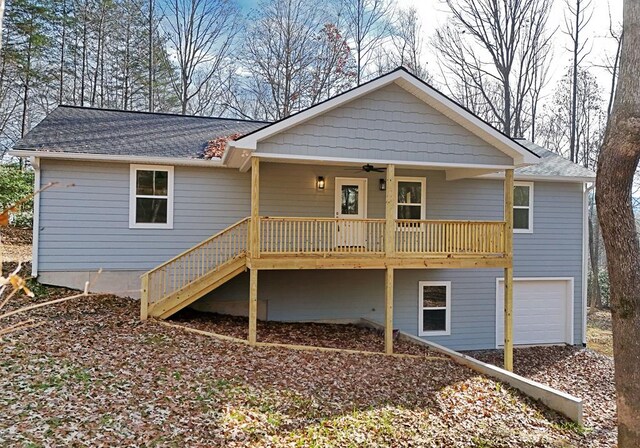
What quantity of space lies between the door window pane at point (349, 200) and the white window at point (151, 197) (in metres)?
4.53

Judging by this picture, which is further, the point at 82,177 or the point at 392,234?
the point at 82,177

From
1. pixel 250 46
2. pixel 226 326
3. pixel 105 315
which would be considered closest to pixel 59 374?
pixel 105 315

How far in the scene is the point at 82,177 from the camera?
10.4 m

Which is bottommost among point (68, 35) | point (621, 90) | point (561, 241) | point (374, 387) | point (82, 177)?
point (374, 387)

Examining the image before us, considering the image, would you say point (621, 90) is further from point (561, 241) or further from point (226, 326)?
point (226, 326)

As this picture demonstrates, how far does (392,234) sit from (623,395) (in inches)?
190

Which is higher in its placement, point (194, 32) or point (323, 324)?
point (194, 32)

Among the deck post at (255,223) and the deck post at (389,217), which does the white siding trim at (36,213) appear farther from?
the deck post at (389,217)

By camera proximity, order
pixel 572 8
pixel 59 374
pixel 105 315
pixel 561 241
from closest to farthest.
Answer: pixel 59 374 → pixel 105 315 → pixel 561 241 → pixel 572 8

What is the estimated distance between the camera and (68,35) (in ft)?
70.9

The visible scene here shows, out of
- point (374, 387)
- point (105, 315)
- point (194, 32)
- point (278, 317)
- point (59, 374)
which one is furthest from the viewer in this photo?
point (194, 32)

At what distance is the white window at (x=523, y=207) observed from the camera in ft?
42.2

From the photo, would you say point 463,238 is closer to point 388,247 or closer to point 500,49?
point 388,247

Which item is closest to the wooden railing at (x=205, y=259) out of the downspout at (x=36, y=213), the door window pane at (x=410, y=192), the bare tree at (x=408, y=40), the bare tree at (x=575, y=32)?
the downspout at (x=36, y=213)
